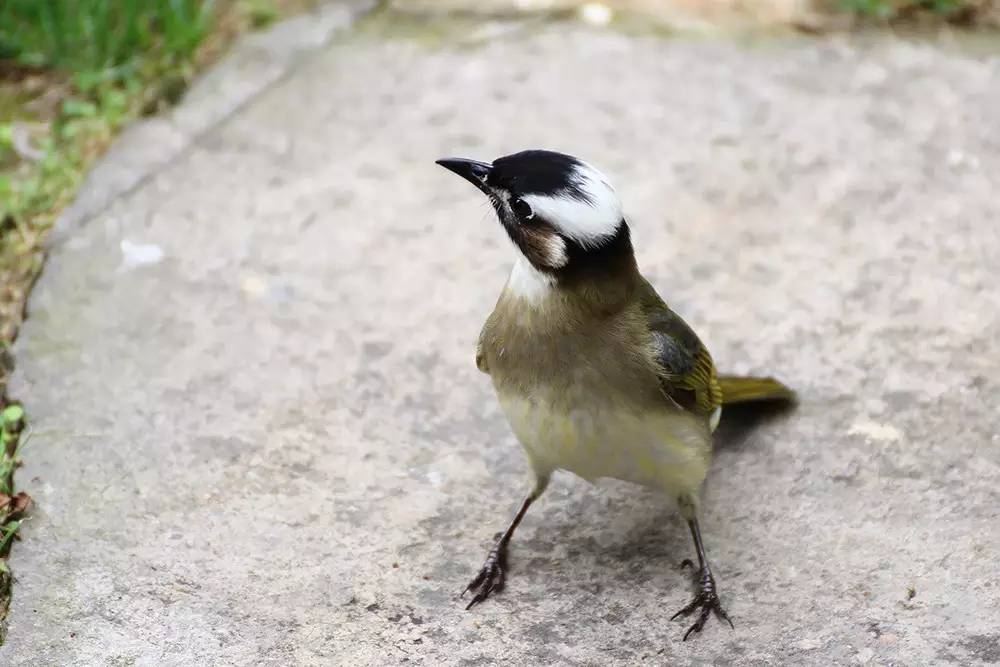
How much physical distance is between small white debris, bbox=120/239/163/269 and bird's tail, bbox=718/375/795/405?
8.84 feet

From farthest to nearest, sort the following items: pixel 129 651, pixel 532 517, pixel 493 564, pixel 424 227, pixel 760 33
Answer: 1. pixel 760 33
2. pixel 424 227
3. pixel 532 517
4. pixel 493 564
5. pixel 129 651

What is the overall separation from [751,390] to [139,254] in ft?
9.51

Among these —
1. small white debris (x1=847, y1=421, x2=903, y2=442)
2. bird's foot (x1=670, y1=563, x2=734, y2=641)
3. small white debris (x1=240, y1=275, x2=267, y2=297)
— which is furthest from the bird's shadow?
small white debris (x1=240, y1=275, x2=267, y2=297)

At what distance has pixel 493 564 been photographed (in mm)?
4234

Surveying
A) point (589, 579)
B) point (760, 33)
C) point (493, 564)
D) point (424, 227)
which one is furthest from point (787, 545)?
point (760, 33)

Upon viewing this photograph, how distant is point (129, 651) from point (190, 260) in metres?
2.36

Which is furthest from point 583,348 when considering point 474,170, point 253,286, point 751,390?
point 253,286

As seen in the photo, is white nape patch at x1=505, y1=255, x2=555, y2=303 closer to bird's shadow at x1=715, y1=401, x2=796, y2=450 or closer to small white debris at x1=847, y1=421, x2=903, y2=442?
bird's shadow at x1=715, y1=401, x2=796, y2=450

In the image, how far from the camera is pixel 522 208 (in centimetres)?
385

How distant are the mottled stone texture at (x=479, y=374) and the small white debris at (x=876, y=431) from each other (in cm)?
2

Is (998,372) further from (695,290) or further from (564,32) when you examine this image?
(564,32)

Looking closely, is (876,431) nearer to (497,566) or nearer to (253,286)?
(497,566)

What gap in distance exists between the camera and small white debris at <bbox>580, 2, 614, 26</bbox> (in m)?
7.72

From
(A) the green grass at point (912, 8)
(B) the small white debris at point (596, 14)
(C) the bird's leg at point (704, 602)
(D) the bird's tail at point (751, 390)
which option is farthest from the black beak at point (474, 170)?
(A) the green grass at point (912, 8)
